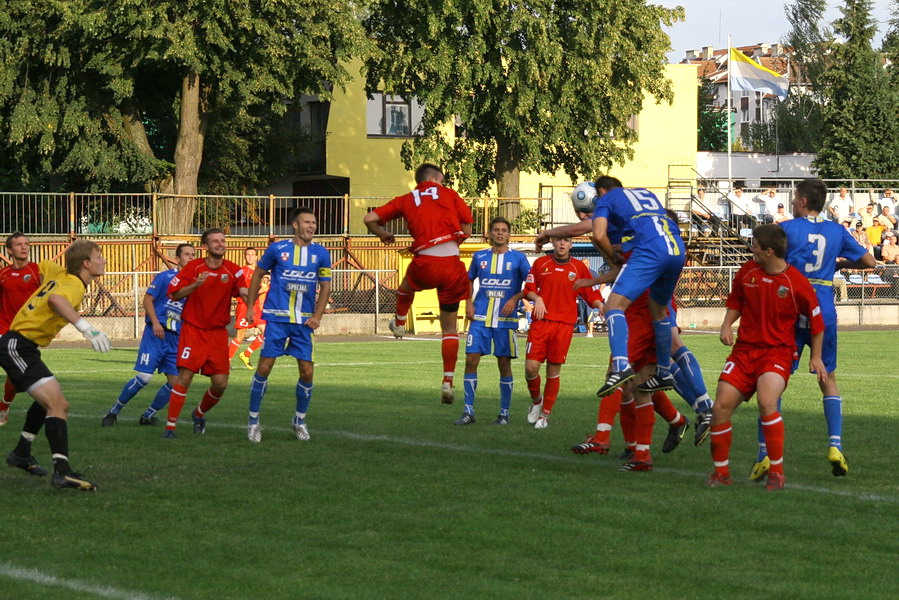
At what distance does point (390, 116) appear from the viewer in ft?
182

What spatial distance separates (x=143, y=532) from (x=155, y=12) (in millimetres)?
32433

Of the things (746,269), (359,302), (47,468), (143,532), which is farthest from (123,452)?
(359,302)

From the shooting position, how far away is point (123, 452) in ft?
37.4

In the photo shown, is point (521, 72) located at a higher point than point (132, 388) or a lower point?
higher

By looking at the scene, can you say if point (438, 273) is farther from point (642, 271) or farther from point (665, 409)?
point (642, 271)

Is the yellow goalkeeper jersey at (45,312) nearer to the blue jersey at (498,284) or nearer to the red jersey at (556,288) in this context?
the blue jersey at (498,284)

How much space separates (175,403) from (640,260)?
194 inches

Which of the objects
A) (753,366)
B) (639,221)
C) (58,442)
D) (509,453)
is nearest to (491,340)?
(509,453)

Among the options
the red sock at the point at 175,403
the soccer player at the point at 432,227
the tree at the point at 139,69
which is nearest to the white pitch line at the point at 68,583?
the red sock at the point at 175,403

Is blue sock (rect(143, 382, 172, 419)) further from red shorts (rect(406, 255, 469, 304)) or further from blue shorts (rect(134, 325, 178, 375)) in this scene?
red shorts (rect(406, 255, 469, 304))

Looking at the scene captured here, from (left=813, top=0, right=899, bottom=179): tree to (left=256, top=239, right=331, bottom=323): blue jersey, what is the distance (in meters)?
56.1

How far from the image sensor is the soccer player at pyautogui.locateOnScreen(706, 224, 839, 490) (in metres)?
9.21

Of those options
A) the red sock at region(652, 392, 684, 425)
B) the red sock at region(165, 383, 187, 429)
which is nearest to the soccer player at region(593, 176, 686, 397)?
the red sock at region(652, 392, 684, 425)

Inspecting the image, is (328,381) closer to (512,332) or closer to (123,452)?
(512,332)
